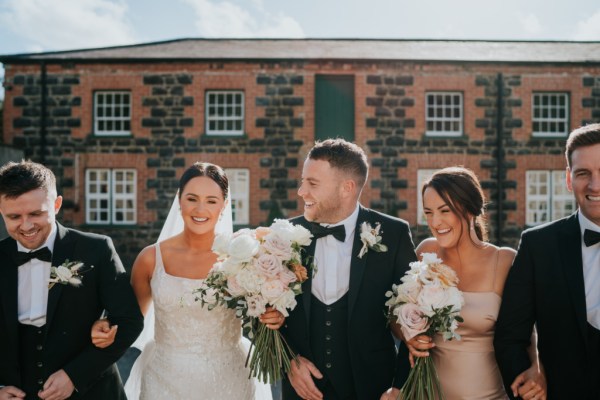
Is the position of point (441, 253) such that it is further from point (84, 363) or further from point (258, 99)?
point (258, 99)

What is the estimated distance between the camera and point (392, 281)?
142 inches

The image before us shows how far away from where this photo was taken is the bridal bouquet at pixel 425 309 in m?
3.15

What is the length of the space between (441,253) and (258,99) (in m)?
14.8

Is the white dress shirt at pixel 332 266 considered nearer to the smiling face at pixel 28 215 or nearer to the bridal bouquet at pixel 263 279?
the bridal bouquet at pixel 263 279

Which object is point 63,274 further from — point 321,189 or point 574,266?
point 574,266

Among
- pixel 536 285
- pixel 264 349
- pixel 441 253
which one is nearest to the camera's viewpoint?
pixel 536 285

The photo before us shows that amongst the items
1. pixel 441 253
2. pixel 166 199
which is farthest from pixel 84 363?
pixel 166 199

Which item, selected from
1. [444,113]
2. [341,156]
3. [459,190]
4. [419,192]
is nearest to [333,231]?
[341,156]

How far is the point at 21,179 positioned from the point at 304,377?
2.11 m

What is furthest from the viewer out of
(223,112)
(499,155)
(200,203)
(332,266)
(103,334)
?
(223,112)

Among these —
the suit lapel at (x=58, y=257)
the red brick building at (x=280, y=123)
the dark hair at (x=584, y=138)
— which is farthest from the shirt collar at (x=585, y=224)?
the red brick building at (x=280, y=123)

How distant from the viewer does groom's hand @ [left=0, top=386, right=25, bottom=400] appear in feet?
10.2

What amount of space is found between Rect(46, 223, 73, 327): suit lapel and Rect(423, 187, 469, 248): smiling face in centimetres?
→ 242

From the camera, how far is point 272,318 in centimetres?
330
